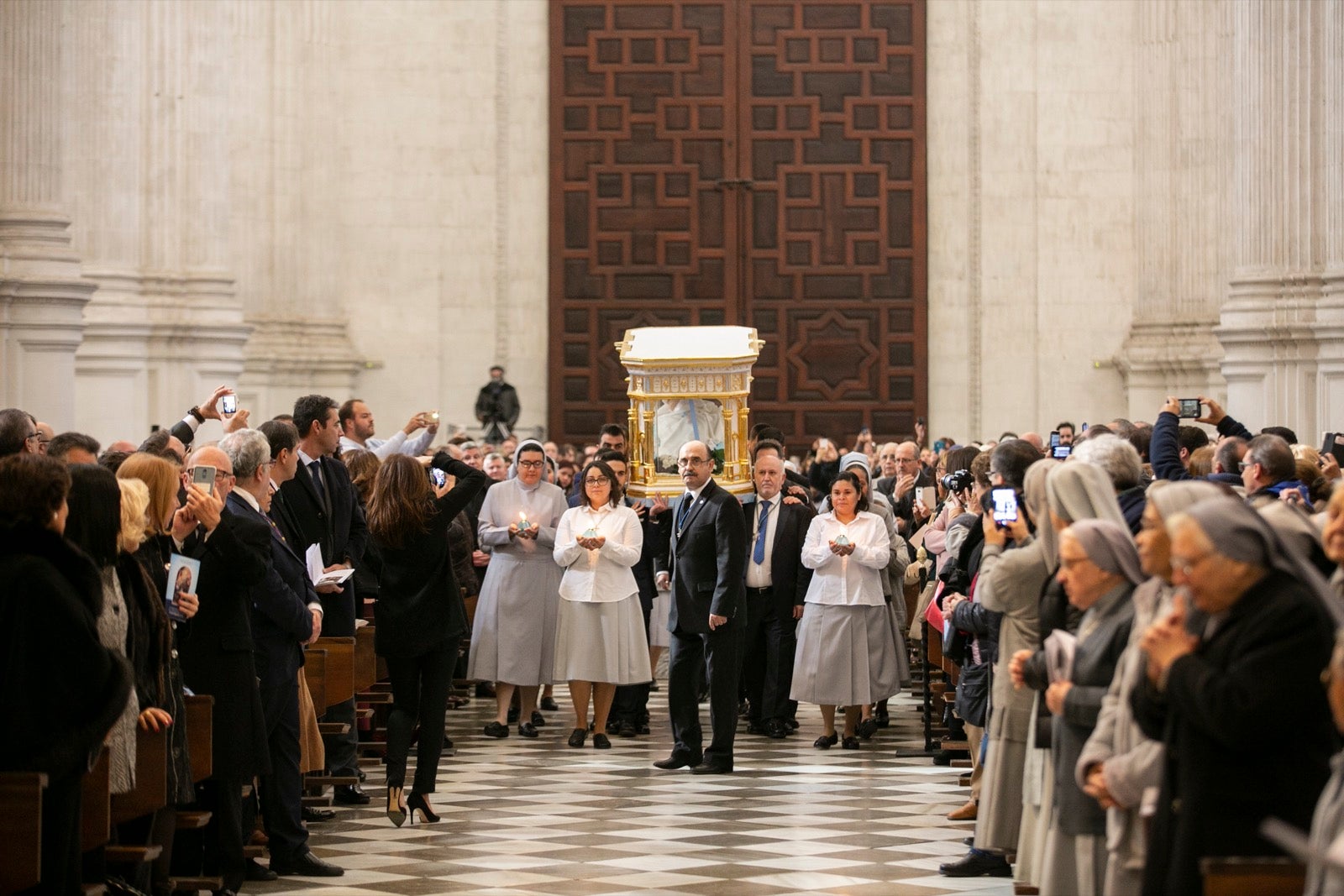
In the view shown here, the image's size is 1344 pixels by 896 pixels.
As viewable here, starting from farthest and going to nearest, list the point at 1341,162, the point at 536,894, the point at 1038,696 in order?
the point at 1341,162, the point at 536,894, the point at 1038,696

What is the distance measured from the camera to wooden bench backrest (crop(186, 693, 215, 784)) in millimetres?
7316

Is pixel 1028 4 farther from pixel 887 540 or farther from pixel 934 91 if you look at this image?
pixel 887 540

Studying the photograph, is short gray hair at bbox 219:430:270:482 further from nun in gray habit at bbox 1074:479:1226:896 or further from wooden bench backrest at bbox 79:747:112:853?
nun in gray habit at bbox 1074:479:1226:896

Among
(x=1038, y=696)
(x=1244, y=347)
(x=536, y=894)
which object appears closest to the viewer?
(x=1038, y=696)

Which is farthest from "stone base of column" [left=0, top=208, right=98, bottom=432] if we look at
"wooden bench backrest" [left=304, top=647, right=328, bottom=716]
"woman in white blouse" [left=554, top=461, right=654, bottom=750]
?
"wooden bench backrest" [left=304, top=647, right=328, bottom=716]

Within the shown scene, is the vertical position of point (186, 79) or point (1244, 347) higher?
point (186, 79)

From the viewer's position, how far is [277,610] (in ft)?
26.7

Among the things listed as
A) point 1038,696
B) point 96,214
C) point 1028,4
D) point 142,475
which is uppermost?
point 1028,4

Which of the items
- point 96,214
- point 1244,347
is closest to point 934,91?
point 1244,347

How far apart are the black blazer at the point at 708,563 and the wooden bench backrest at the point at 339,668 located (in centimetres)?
264

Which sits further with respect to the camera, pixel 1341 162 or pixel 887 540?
pixel 1341 162

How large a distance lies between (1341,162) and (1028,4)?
10.3 meters

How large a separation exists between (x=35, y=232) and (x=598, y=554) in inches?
182

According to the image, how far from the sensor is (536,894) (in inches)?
324
